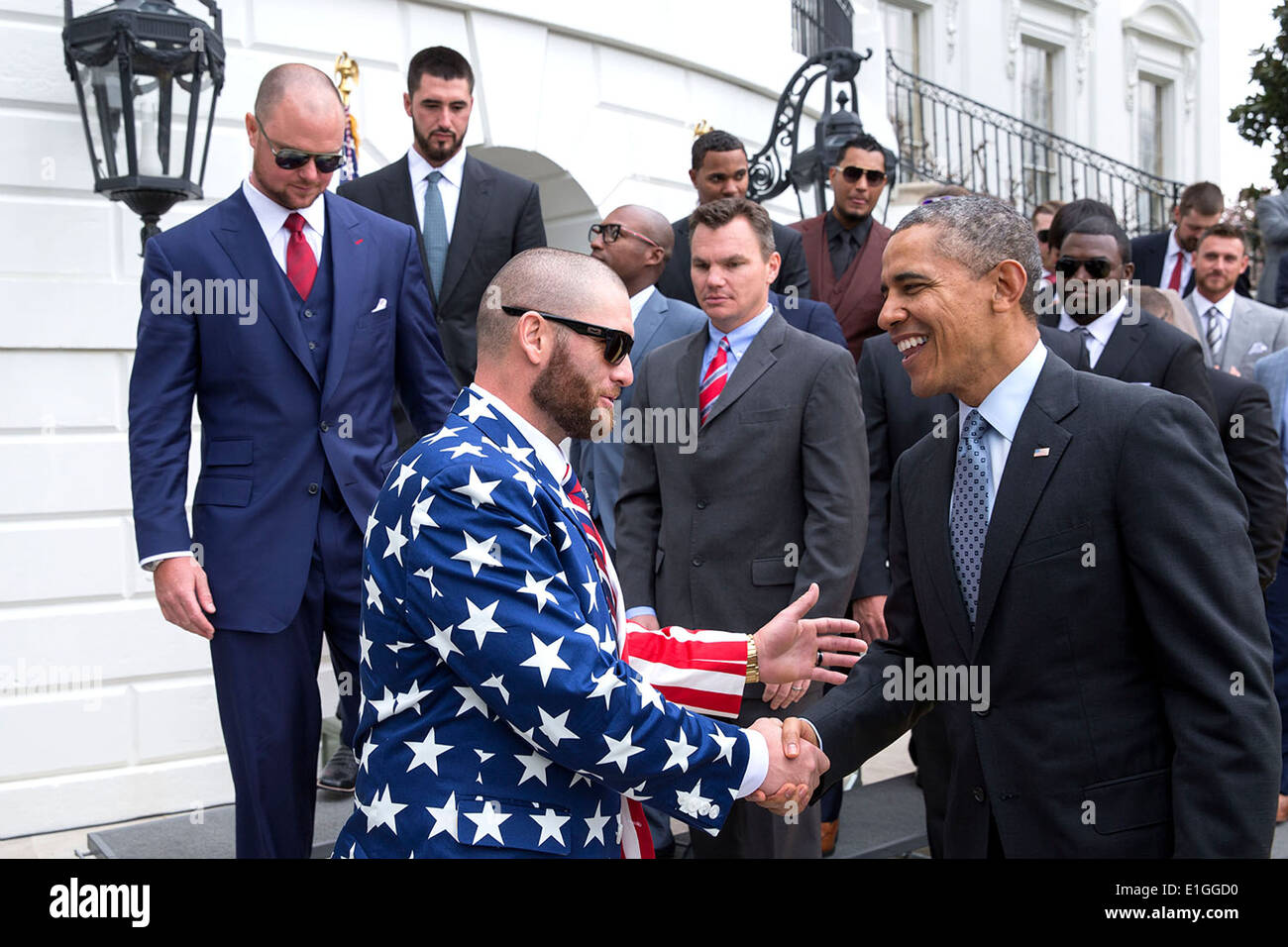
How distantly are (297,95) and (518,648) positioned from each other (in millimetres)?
2156

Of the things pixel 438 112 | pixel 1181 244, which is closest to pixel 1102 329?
pixel 438 112

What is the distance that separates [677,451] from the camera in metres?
4.63

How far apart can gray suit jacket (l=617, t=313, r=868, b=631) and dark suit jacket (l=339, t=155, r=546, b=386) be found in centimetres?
116

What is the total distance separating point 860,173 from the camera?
6.30 metres

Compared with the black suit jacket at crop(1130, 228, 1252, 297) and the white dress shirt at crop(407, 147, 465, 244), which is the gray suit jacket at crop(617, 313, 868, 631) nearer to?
the white dress shirt at crop(407, 147, 465, 244)

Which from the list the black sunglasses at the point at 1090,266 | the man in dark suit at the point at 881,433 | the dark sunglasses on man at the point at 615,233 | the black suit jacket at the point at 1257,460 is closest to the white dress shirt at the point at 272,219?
the dark sunglasses on man at the point at 615,233

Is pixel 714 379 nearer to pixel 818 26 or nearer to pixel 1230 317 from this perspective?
pixel 1230 317

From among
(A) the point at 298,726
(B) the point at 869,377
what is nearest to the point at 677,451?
(B) the point at 869,377

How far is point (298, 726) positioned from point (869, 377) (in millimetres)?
2431

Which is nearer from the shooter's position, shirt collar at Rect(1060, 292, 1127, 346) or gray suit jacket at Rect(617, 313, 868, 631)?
gray suit jacket at Rect(617, 313, 868, 631)

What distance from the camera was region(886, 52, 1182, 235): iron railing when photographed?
17359mm

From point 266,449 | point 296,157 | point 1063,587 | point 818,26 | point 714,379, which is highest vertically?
point 818,26

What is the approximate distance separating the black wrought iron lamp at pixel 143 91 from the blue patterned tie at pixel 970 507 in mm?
4192

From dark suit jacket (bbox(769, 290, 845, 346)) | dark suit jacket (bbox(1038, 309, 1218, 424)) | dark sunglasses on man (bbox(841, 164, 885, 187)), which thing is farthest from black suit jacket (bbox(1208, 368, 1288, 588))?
dark sunglasses on man (bbox(841, 164, 885, 187))
